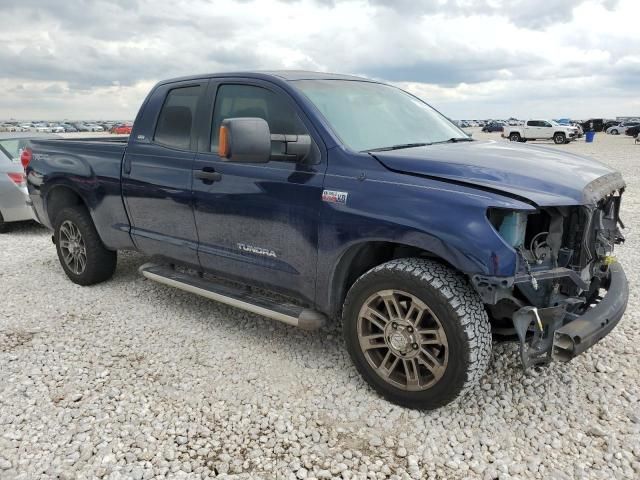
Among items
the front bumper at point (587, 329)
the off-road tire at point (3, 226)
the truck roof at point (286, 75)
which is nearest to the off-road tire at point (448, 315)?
the front bumper at point (587, 329)

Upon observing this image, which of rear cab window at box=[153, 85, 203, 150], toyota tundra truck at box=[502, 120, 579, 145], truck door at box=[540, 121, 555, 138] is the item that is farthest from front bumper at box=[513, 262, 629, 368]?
truck door at box=[540, 121, 555, 138]

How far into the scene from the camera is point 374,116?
3.69 metres

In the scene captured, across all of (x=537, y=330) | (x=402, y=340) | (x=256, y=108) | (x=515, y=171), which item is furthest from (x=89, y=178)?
(x=537, y=330)

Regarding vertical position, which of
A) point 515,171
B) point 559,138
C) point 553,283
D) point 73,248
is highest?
point 515,171

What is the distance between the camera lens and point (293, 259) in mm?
3412

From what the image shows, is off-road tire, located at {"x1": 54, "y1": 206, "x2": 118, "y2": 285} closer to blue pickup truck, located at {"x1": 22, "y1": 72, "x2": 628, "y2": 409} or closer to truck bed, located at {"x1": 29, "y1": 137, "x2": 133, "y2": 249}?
truck bed, located at {"x1": 29, "y1": 137, "x2": 133, "y2": 249}

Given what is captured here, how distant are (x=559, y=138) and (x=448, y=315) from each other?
1459 inches

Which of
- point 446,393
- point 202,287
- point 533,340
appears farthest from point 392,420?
point 202,287

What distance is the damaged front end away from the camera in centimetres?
271

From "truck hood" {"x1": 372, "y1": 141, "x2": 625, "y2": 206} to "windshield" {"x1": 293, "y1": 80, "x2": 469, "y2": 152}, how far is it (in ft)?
0.88

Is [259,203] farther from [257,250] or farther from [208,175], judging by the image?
[208,175]

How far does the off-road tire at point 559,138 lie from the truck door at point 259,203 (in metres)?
36.1

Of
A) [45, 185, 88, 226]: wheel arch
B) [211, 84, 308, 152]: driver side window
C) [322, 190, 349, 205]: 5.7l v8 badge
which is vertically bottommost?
[45, 185, 88, 226]: wheel arch

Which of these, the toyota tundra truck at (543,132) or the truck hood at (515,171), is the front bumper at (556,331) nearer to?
the truck hood at (515,171)
